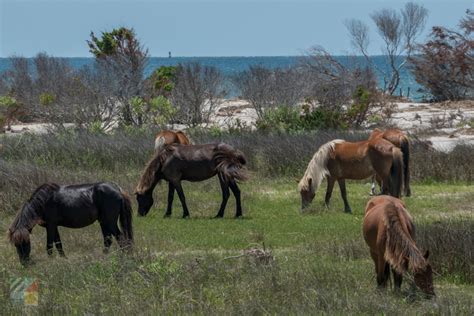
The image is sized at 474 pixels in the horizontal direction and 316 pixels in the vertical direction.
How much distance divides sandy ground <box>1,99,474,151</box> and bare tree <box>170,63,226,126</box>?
64cm

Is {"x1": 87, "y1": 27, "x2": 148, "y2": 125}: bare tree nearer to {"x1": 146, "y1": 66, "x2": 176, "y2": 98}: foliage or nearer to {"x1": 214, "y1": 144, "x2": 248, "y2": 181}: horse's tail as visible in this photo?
{"x1": 146, "y1": 66, "x2": 176, "y2": 98}: foliage

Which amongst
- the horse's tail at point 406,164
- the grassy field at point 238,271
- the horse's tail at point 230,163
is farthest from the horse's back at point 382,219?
the horse's tail at point 406,164

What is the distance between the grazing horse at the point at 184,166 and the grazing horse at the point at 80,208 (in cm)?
468

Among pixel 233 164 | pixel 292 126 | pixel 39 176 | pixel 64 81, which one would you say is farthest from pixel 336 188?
pixel 64 81

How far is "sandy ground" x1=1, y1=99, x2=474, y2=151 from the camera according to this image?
105 feet

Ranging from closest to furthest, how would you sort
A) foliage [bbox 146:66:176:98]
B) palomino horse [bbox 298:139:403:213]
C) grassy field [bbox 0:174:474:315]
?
grassy field [bbox 0:174:474:315], palomino horse [bbox 298:139:403:213], foliage [bbox 146:66:176:98]

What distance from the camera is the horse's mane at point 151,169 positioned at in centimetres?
1903

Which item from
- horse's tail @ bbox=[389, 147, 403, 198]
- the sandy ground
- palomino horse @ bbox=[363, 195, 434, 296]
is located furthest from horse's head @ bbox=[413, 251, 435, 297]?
the sandy ground

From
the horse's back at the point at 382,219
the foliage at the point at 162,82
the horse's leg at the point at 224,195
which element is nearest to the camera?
the horse's back at the point at 382,219

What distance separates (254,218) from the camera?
18250 millimetres

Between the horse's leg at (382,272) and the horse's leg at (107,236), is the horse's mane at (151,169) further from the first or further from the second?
the horse's leg at (382,272)

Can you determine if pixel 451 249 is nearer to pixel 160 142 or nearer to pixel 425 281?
pixel 425 281

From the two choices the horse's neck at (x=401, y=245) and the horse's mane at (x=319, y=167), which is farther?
the horse's mane at (x=319, y=167)

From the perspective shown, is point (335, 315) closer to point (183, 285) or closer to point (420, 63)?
point (183, 285)
